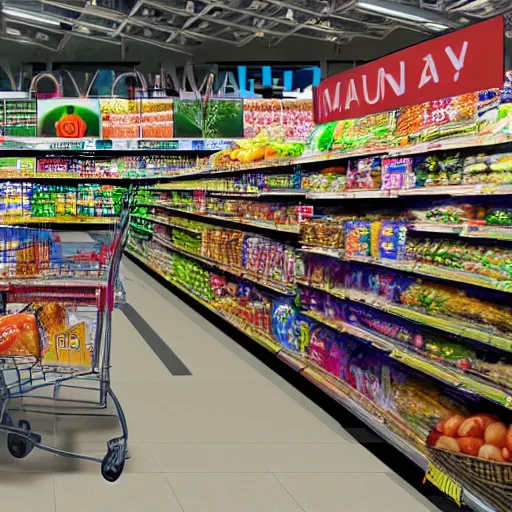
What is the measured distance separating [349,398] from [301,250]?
1059 mm

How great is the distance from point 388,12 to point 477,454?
13.9m

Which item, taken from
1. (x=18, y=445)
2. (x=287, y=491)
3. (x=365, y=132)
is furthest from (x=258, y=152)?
(x=287, y=491)

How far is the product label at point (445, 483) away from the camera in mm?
2967

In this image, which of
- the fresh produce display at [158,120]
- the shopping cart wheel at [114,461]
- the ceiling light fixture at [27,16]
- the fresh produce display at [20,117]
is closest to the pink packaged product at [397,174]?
the shopping cart wheel at [114,461]

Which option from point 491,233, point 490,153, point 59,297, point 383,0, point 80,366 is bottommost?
point 80,366

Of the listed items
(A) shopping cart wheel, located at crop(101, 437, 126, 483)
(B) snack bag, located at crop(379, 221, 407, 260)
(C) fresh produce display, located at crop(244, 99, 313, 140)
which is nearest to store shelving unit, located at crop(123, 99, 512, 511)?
(B) snack bag, located at crop(379, 221, 407, 260)

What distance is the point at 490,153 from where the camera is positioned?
329cm

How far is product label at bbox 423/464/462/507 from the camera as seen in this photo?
297 cm

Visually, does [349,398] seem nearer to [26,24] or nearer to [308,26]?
[308,26]

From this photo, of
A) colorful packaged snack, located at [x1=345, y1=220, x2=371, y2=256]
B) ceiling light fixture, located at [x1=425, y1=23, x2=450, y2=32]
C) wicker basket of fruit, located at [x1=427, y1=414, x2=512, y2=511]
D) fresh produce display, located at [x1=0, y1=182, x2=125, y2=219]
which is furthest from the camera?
ceiling light fixture, located at [x1=425, y1=23, x2=450, y2=32]

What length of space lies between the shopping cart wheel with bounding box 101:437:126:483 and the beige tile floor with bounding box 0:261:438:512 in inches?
1.8

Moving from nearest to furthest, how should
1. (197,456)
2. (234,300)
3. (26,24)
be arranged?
1. (197,456)
2. (234,300)
3. (26,24)

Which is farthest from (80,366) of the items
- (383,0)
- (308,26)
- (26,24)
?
(26,24)

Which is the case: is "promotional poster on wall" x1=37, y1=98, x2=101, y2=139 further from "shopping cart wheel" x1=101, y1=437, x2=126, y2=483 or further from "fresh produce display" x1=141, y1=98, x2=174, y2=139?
"shopping cart wheel" x1=101, y1=437, x2=126, y2=483
